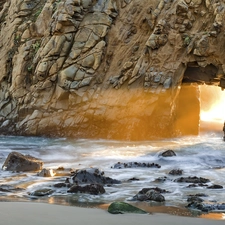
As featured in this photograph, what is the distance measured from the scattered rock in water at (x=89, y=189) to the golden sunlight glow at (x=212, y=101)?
24.0 m

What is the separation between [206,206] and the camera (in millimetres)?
6691

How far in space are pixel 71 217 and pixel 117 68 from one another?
14601 millimetres

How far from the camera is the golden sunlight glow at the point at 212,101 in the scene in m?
31.3

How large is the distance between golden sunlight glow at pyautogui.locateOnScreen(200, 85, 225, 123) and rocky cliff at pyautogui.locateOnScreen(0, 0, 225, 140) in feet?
35.4

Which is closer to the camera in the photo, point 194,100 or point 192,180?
point 192,180

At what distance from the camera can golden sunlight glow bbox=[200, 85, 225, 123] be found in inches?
1231

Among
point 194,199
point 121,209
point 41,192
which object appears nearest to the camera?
point 121,209

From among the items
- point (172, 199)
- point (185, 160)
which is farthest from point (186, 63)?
point (172, 199)

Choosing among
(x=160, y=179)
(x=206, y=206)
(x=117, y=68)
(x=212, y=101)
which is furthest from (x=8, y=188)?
(x=212, y=101)

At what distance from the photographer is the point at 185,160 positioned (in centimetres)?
1280

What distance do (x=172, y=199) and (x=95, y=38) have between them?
43.9 feet

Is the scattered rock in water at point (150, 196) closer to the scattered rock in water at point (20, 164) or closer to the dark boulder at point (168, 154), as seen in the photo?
the scattered rock in water at point (20, 164)

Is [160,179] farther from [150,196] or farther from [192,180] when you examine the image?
[150,196]

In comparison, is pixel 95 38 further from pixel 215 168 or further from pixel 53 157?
pixel 215 168
